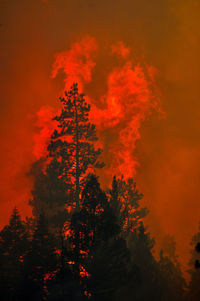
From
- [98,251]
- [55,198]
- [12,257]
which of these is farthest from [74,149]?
[98,251]

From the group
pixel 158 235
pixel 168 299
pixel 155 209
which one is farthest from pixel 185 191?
pixel 168 299

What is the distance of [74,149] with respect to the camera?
113 ft

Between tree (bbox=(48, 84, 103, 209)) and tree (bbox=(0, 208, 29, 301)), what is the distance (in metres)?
7.45

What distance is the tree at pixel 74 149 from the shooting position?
34.2 metres

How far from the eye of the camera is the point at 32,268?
2316cm

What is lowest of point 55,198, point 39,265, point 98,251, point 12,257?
point 39,265

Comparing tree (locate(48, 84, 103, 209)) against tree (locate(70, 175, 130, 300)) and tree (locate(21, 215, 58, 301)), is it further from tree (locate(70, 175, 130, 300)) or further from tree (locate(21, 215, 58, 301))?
tree (locate(70, 175, 130, 300))

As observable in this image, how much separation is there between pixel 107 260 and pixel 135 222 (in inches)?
617

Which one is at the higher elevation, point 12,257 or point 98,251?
Result: point 12,257

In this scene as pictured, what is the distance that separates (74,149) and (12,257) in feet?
40.8

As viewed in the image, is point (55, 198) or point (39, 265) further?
point (55, 198)

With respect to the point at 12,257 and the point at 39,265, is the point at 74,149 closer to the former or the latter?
the point at 12,257

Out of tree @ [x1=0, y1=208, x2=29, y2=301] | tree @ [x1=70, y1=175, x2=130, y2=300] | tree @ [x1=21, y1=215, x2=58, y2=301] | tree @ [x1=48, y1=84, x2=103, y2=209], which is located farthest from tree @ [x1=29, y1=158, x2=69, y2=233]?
tree @ [x1=70, y1=175, x2=130, y2=300]

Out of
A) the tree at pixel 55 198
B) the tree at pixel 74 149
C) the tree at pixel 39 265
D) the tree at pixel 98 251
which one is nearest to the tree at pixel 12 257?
the tree at pixel 39 265
